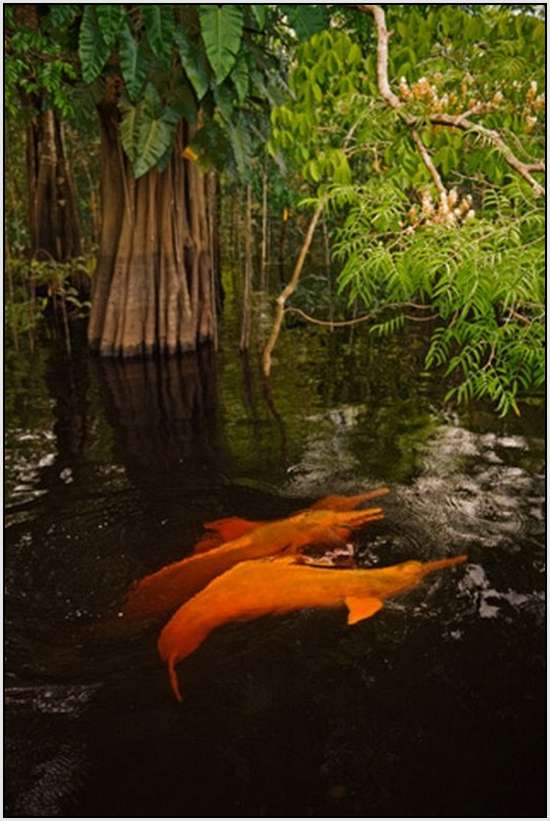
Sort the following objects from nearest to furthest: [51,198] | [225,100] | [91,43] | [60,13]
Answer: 1. [60,13]
2. [91,43]
3. [225,100]
4. [51,198]

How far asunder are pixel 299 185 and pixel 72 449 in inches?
372

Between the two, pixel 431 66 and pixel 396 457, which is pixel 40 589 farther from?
pixel 431 66

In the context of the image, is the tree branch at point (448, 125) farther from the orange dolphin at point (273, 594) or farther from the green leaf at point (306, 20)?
the orange dolphin at point (273, 594)

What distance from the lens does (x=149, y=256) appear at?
9.43m

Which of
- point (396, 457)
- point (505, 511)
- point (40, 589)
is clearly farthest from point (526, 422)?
point (40, 589)

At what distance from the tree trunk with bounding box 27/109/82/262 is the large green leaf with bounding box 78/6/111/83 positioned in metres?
7.99

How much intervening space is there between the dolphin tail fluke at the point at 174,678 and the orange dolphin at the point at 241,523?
116 centimetres

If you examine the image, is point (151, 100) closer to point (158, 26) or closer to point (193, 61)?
point (193, 61)

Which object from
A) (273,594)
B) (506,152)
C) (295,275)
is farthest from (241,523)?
(506,152)

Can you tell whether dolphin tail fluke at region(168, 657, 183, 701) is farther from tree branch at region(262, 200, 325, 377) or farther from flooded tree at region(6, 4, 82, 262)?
flooded tree at region(6, 4, 82, 262)

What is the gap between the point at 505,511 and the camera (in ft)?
17.0

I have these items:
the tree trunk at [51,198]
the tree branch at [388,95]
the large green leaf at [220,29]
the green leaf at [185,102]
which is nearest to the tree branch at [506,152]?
the tree branch at [388,95]

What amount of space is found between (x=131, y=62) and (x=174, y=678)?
4576mm

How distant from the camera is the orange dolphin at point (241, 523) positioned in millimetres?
4820
